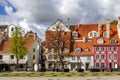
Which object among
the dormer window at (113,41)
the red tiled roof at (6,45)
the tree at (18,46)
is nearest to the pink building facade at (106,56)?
the dormer window at (113,41)

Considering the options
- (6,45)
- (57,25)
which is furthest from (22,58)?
(57,25)

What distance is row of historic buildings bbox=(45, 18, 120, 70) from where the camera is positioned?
370ft

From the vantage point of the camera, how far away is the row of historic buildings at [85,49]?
11275 cm

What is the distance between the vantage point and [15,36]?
10575 cm

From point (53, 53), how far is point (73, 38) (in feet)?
33.0

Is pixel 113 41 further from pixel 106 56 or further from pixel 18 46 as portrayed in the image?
pixel 18 46

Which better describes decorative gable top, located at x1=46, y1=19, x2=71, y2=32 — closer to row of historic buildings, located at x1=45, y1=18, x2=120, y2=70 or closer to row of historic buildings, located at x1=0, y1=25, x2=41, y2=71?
row of historic buildings, located at x1=45, y1=18, x2=120, y2=70

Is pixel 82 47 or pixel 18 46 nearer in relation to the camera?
pixel 18 46

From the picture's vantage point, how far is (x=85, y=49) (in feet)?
379

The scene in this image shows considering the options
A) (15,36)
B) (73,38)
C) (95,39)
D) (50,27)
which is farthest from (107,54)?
(15,36)

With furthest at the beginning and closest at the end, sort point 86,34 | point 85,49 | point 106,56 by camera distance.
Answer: point 86,34 → point 85,49 → point 106,56

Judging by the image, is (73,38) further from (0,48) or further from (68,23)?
(0,48)

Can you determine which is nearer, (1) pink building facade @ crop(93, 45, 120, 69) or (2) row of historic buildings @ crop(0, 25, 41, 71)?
(1) pink building facade @ crop(93, 45, 120, 69)

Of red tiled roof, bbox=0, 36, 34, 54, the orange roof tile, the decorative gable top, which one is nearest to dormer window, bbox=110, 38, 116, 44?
the orange roof tile
